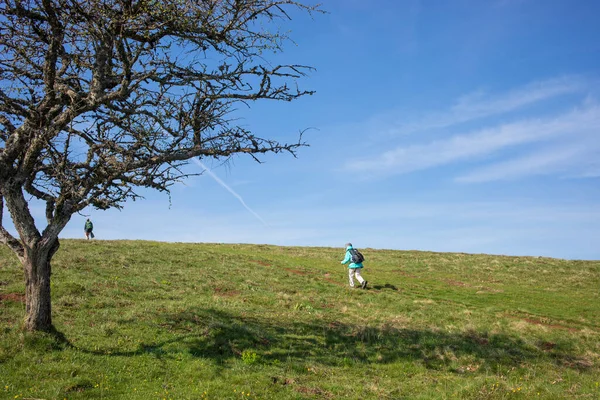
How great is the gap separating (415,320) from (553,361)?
618 cm

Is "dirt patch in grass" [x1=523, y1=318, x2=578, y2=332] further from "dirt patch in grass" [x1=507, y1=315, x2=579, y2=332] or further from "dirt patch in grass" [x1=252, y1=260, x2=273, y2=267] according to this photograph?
"dirt patch in grass" [x1=252, y1=260, x2=273, y2=267]

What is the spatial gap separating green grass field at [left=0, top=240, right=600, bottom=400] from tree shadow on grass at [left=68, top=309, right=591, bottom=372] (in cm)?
7

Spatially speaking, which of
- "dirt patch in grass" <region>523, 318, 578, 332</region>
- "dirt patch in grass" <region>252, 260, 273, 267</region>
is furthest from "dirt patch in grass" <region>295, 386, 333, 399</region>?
"dirt patch in grass" <region>252, 260, 273, 267</region>

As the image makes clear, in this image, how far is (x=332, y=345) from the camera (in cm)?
1557

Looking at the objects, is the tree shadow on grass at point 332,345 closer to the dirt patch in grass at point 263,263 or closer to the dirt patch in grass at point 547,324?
the dirt patch in grass at point 547,324

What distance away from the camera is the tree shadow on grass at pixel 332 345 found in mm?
13578

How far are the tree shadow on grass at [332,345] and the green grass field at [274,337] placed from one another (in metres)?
0.07

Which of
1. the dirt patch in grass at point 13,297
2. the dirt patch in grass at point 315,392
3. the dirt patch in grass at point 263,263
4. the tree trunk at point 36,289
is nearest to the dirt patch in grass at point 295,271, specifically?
the dirt patch in grass at point 263,263

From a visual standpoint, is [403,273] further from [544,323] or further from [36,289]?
[36,289]

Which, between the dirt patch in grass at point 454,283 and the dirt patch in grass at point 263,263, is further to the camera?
the dirt patch in grass at point 263,263

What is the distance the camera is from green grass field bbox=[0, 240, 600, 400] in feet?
35.5

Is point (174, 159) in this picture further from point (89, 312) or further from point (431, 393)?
point (431, 393)

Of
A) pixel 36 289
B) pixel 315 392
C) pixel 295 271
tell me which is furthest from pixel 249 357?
pixel 295 271

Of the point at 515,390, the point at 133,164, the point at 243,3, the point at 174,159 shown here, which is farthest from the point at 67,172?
the point at 515,390
